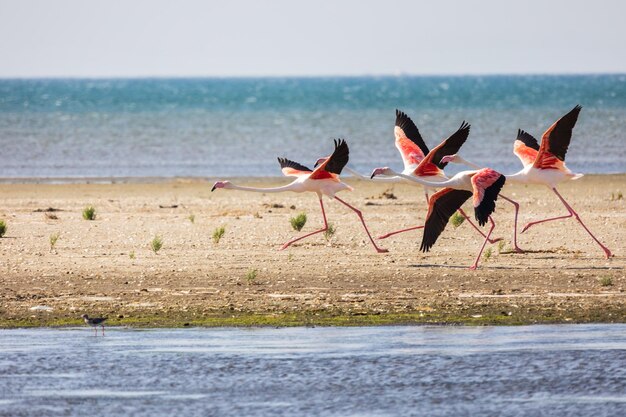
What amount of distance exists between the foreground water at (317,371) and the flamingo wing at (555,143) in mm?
4135

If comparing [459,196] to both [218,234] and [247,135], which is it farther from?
[247,135]

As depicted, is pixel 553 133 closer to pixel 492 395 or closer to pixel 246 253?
pixel 246 253

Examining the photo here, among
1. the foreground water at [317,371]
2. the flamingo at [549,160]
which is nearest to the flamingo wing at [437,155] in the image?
the flamingo at [549,160]

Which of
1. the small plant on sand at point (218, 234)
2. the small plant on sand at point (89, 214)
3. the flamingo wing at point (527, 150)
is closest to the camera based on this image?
the flamingo wing at point (527, 150)

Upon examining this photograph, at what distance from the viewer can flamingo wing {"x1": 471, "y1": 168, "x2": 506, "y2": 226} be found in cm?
1435

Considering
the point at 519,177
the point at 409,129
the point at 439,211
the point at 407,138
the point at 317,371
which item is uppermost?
the point at 409,129

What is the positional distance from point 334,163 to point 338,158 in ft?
0.66

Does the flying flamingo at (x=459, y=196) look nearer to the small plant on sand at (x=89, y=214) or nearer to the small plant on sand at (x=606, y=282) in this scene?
the small plant on sand at (x=606, y=282)

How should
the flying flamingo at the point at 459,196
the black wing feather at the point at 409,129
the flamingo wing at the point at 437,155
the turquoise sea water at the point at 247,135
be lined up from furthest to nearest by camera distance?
the turquoise sea water at the point at 247,135
the black wing feather at the point at 409,129
the flamingo wing at the point at 437,155
the flying flamingo at the point at 459,196

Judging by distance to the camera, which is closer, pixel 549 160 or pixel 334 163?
pixel 549 160

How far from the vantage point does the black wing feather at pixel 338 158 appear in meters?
16.5

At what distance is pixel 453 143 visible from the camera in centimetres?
1662

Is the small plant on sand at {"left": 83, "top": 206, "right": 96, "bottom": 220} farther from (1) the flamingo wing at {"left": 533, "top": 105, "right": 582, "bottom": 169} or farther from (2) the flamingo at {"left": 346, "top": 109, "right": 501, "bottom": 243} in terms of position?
(1) the flamingo wing at {"left": 533, "top": 105, "right": 582, "bottom": 169}

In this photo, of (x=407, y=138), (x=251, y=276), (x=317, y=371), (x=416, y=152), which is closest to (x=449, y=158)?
(x=416, y=152)
